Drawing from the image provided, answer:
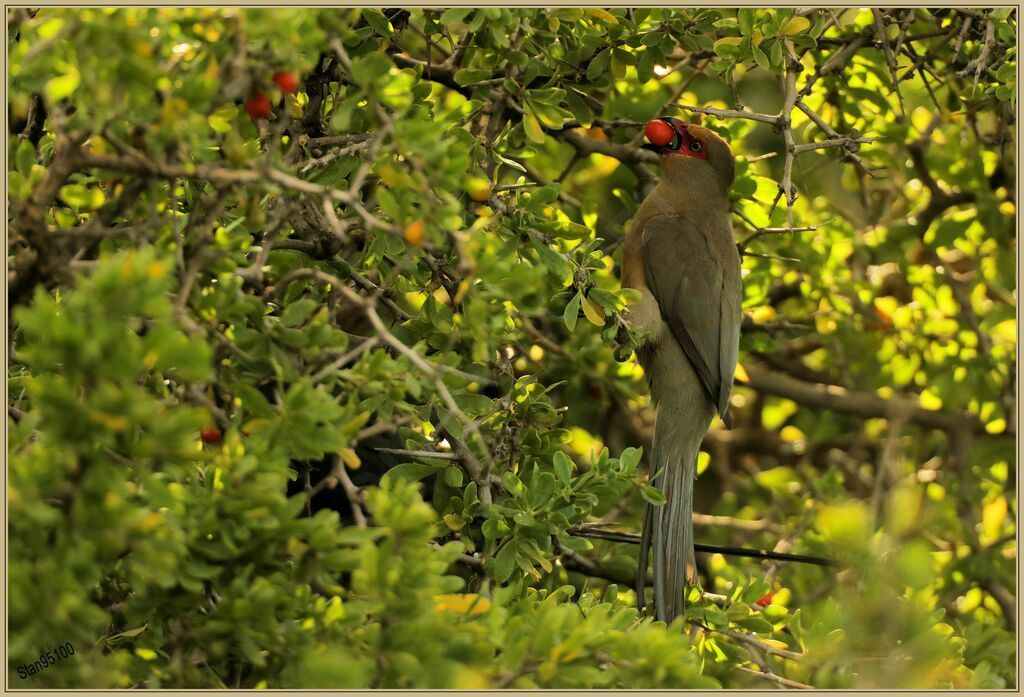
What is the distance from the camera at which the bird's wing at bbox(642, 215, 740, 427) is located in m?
4.76

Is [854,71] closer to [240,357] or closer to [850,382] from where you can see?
[850,382]

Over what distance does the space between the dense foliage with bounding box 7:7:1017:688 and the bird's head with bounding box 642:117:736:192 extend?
113 millimetres

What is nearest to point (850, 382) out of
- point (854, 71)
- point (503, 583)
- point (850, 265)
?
point (850, 265)

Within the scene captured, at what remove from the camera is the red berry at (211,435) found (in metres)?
2.43

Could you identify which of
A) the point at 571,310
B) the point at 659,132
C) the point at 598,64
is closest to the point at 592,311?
the point at 571,310

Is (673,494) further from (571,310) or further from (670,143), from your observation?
(670,143)

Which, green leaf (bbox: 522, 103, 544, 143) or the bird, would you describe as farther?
the bird

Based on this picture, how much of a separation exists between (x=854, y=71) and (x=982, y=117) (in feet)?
3.75

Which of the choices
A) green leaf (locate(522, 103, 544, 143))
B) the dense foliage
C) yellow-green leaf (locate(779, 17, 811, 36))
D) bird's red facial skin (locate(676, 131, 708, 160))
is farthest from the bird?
green leaf (locate(522, 103, 544, 143))

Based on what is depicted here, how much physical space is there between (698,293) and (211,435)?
2.93 metres

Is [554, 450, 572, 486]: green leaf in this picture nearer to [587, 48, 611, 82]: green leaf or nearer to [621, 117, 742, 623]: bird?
[621, 117, 742, 623]: bird

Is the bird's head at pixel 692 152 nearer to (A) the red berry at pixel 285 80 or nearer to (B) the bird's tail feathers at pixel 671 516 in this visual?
(B) the bird's tail feathers at pixel 671 516

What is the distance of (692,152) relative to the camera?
489cm

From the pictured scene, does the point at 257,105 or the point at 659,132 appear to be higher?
the point at 257,105
